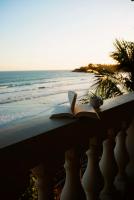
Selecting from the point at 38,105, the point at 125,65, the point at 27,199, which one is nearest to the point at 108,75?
the point at 125,65

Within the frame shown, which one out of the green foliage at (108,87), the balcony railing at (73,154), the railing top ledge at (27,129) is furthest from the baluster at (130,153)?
the green foliage at (108,87)

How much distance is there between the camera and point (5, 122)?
24812mm

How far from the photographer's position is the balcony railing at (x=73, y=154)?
104 cm

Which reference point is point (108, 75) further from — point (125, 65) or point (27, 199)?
point (27, 199)

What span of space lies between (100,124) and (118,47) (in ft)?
16.6

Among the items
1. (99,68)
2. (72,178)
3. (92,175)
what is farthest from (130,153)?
(99,68)

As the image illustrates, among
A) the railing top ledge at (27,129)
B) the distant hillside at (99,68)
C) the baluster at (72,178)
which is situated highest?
the railing top ledge at (27,129)

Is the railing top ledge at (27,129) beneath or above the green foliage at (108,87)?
above

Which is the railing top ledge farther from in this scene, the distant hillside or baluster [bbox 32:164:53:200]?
the distant hillside

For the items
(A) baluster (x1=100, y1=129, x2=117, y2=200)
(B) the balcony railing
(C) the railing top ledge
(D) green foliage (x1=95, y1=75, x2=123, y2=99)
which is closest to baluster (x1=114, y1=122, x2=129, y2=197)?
(B) the balcony railing

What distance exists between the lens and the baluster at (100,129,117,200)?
6.14 ft

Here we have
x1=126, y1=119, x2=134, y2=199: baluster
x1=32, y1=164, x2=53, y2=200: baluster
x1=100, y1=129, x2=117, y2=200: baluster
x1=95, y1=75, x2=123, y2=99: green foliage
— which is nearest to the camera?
x1=32, y1=164, x2=53, y2=200: baluster

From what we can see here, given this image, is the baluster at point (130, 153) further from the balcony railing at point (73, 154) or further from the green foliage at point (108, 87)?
the green foliage at point (108, 87)

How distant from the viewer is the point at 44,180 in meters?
1.27
